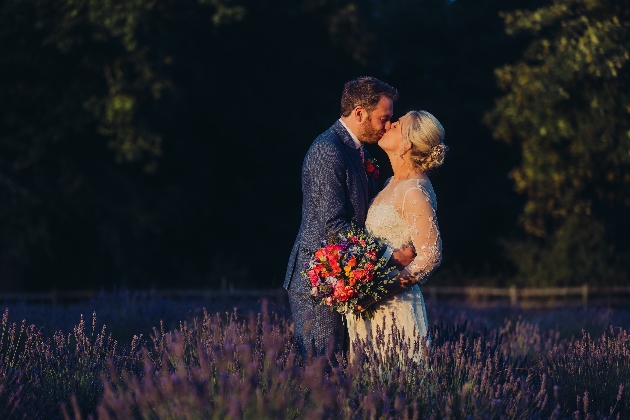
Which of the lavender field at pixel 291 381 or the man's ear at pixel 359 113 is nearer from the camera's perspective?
the lavender field at pixel 291 381

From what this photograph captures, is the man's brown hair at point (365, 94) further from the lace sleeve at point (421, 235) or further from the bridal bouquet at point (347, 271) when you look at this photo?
the bridal bouquet at point (347, 271)

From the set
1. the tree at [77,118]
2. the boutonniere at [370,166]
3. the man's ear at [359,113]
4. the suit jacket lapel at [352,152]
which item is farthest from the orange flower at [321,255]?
the tree at [77,118]

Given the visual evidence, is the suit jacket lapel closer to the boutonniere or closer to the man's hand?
the boutonniere

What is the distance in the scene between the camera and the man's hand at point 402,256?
195 inches

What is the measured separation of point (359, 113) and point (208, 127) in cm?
1556

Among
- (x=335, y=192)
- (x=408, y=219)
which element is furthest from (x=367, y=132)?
(x=408, y=219)

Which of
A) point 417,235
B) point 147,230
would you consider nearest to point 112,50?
point 147,230

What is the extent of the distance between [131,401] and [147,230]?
15624 mm

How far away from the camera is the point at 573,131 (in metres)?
17.0

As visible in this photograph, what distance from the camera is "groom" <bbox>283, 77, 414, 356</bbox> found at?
4.88 metres

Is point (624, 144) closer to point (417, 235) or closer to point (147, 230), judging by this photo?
point (147, 230)

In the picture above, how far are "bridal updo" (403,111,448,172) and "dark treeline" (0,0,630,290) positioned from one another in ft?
36.4

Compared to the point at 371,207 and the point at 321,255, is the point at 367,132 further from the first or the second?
the point at 321,255

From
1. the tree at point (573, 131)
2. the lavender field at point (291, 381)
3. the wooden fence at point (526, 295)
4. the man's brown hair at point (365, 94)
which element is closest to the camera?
the lavender field at point (291, 381)
